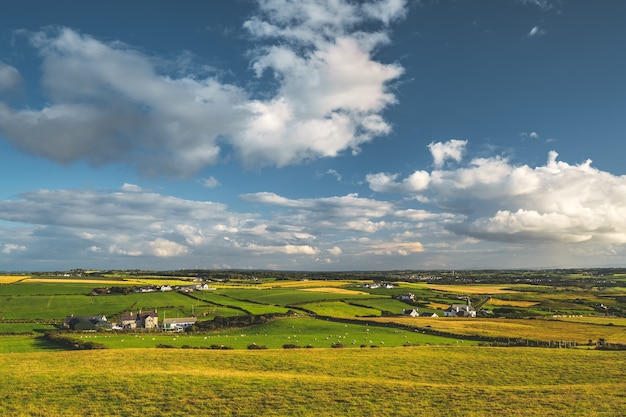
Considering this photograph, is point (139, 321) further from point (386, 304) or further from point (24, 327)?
point (386, 304)

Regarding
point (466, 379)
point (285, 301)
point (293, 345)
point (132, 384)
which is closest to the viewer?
point (132, 384)

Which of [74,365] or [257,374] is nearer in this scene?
[257,374]

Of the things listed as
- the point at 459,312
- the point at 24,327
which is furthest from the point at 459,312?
the point at 24,327

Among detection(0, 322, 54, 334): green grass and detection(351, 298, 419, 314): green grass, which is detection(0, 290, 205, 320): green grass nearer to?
detection(0, 322, 54, 334): green grass

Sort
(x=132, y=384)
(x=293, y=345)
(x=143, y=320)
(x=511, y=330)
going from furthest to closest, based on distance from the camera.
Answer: (x=143, y=320) < (x=511, y=330) < (x=293, y=345) < (x=132, y=384)

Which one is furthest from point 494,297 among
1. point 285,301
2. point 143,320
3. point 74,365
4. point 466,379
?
point 74,365

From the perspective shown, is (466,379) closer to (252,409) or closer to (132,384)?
(252,409)

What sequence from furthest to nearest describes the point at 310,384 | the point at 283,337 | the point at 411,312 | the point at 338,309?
1. the point at 411,312
2. the point at 338,309
3. the point at 283,337
4. the point at 310,384
